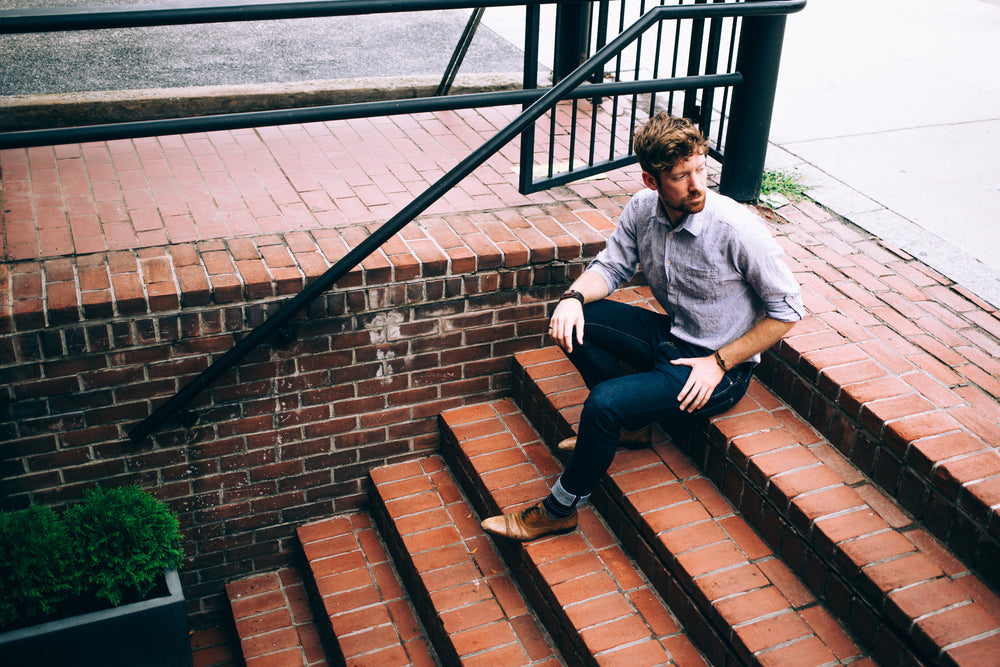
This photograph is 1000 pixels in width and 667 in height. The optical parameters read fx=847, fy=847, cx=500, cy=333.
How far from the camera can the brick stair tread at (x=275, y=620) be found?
121 inches

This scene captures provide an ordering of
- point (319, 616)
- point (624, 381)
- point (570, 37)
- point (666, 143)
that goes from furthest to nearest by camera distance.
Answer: point (570, 37)
point (319, 616)
point (624, 381)
point (666, 143)

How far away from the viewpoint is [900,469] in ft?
7.87

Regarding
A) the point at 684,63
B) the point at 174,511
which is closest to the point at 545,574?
the point at 174,511

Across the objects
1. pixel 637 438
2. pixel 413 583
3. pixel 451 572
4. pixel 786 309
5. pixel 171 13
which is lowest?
pixel 413 583

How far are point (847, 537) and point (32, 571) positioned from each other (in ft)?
7.54

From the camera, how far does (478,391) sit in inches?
135

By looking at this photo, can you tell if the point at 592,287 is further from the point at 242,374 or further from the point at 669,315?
the point at 242,374

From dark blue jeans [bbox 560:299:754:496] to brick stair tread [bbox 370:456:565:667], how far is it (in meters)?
0.52

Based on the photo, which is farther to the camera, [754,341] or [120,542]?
[120,542]

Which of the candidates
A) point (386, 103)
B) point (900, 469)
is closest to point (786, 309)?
point (900, 469)

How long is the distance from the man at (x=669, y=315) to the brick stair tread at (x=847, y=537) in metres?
0.19

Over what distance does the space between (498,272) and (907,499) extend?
1540mm

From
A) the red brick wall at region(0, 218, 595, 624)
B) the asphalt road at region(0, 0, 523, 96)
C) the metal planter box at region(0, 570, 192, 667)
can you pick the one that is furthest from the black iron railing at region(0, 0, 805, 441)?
the asphalt road at region(0, 0, 523, 96)

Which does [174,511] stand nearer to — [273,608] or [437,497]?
[273,608]
